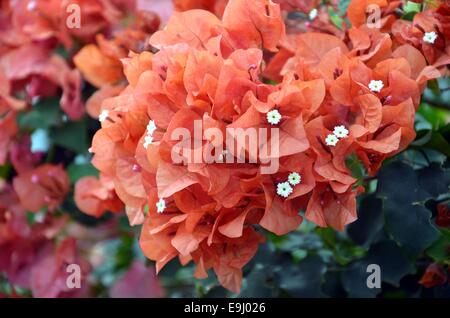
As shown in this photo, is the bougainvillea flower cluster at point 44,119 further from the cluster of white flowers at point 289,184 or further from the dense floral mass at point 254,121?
the cluster of white flowers at point 289,184

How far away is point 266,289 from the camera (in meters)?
1.10

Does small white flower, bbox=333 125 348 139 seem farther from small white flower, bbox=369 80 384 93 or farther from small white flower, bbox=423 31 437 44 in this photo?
small white flower, bbox=423 31 437 44

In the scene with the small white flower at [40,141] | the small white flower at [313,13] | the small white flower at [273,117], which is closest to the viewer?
the small white flower at [273,117]

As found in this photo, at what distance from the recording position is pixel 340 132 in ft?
2.71

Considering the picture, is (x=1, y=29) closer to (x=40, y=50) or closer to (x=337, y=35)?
(x=40, y=50)

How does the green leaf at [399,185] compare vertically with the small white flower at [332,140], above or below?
below

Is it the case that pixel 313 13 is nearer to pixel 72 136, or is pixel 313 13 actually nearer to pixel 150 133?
pixel 150 133

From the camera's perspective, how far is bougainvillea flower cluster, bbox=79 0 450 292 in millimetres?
812

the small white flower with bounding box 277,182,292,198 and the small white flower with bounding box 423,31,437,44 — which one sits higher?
the small white flower with bounding box 423,31,437,44

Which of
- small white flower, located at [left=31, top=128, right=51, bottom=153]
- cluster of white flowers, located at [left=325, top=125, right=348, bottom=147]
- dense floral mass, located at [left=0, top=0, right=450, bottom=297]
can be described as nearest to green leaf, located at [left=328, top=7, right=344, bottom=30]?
dense floral mass, located at [left=0, top=0, right=450, bottom=297]

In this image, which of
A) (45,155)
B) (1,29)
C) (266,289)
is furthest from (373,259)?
(1,29)

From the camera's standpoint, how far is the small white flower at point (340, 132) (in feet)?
2.70

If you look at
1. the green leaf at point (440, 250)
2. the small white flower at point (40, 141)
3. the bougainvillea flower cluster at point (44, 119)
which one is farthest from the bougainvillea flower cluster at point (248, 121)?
the small white flower at point (40, 141)
